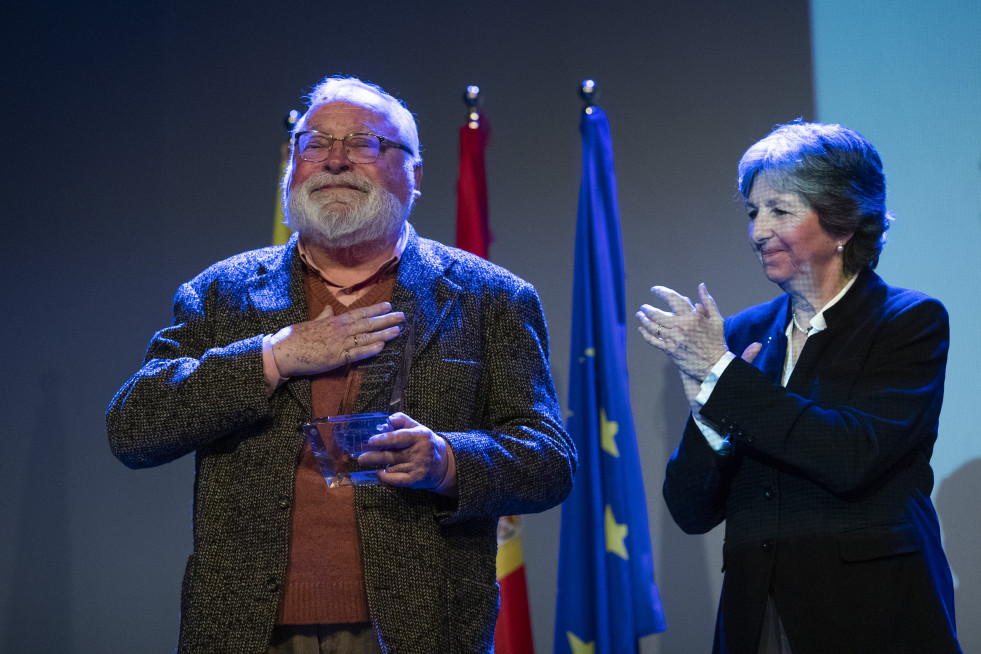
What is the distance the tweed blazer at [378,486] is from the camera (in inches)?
63.7

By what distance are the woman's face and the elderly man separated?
0.51 meters

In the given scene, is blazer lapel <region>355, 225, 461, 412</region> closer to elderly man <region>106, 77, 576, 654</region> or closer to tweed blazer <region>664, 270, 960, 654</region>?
elderly man <region>106, 77, 576, 654</region>

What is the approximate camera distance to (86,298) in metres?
3.68

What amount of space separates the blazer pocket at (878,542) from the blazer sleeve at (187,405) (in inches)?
42.2

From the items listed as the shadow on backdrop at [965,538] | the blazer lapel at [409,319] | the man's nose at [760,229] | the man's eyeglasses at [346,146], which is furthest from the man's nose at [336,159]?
the shadow on backdrop at [965,538]

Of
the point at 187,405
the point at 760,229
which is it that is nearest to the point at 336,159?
the point at 187,405

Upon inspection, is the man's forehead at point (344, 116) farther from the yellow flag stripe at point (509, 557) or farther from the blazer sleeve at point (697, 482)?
the yellow flag stripe at point (509, 557)

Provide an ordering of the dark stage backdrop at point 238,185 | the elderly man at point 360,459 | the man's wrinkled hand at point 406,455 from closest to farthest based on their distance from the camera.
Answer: the man's wrinkled hand at point 406,455 < the elderly man at point 360,459 < the dark stage backdrop at point 238,185

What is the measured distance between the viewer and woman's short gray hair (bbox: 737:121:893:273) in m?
1.85

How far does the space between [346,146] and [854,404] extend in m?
1.15

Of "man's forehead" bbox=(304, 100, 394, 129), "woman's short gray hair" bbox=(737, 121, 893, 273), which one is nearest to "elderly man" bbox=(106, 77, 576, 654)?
"man's forehead" bbox=(304, 100, 394, 129)

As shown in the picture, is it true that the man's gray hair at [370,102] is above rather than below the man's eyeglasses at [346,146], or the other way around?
above

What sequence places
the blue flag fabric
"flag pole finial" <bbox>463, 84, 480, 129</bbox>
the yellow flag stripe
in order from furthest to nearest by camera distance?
"flag pole finial" <bbox>463, 84, 480, 129</bbox>
the yellow flag stripe
the blue flag fabric

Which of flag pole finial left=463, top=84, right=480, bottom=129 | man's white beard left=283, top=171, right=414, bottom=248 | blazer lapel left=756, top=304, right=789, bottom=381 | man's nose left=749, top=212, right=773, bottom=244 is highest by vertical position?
flag pole finial left=463, top=84, right=480, bottom=129
